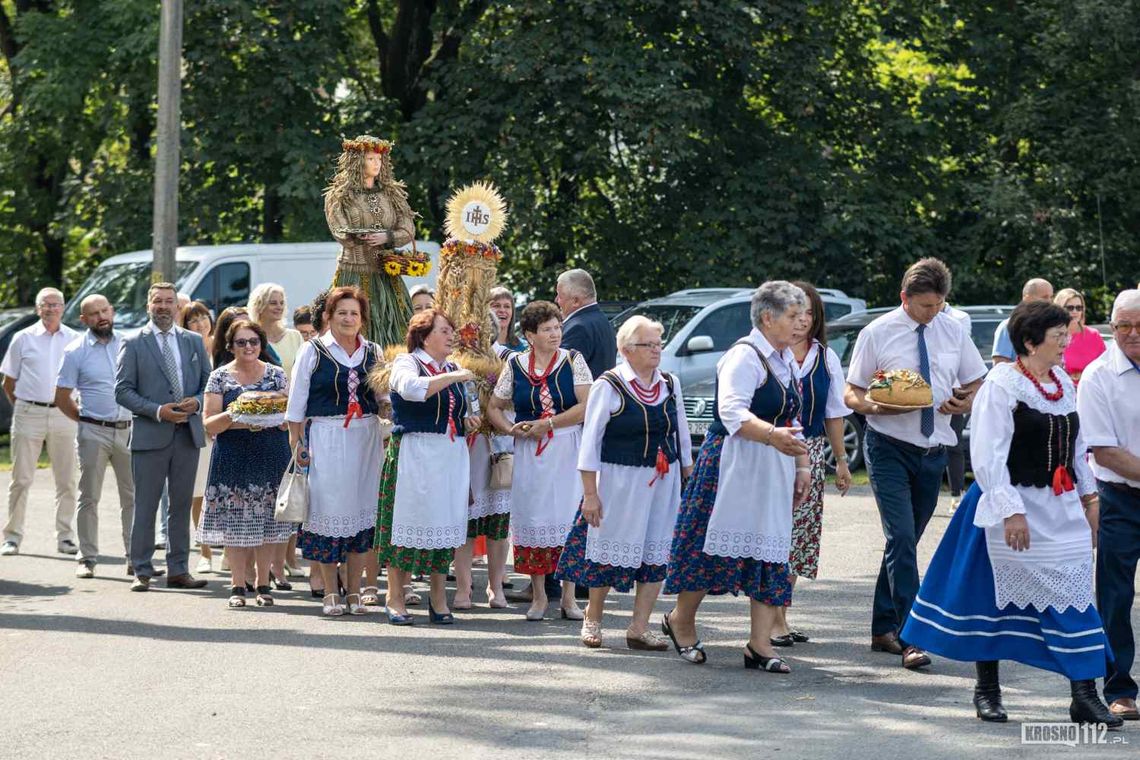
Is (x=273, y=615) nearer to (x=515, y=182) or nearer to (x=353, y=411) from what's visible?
(x=353, y=411)

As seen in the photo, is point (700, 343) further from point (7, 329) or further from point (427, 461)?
point (7, 329)

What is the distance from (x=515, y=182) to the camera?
968 inches

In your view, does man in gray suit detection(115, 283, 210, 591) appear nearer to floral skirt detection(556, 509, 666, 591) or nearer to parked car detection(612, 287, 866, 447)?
floral skirt detection(556, 509, 666, 591)

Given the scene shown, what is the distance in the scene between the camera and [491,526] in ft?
35.4

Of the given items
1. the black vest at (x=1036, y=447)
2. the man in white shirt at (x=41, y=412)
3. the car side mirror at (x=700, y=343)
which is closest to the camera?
the black vest at (x=1036, y=447)

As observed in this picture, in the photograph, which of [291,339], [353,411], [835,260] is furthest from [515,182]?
[353,411]

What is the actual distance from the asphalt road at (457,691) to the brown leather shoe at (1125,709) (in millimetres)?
293

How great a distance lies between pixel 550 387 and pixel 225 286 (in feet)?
35.8

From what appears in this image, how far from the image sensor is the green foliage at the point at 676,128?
24.1m

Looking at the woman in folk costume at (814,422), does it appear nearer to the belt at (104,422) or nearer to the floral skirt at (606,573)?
the floral skirt at (606,573)

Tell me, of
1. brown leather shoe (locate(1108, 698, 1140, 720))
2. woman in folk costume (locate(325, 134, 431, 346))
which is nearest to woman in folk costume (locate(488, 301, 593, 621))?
woman in folk costume (locate(325, 134, 431, 346))

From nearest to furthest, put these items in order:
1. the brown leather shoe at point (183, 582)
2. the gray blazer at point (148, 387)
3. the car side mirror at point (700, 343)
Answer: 1. the gray blazer at point (148, 387)
2. the brown leather shoe at point (183, 582)
3. the car side mirror at point (700, 343)

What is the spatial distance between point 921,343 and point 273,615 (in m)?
4.25

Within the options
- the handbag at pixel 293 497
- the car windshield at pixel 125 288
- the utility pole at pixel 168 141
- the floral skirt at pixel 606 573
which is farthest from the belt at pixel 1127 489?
the car windshield at pixel 125 288
